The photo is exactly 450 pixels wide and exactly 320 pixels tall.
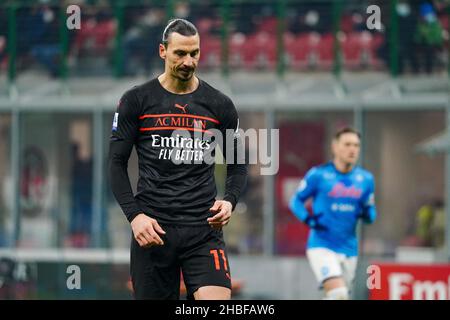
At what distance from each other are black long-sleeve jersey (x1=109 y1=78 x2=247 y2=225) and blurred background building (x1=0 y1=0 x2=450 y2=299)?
9700 mm

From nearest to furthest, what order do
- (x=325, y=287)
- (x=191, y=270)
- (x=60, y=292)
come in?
1. (x=191, y=270)
2. (x=325, y=287)
3. (x=60, y=292)

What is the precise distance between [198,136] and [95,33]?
12.5 meters

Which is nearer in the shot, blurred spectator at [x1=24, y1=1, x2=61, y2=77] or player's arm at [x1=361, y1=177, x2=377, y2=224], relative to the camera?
player's arm at [x1=361, y1=177, x2=377, y2=224]

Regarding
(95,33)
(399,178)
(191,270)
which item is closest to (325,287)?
(191,270)

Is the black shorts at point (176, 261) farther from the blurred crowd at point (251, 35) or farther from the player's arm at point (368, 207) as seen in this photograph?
the blurred crowd at point (251, 35)

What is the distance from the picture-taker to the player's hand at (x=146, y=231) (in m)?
7.09

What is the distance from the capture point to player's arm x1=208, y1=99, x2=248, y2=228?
7289 mm

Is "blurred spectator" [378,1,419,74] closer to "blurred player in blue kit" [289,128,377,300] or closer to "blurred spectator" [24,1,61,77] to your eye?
"blurred spectator" [24,1,61,77]

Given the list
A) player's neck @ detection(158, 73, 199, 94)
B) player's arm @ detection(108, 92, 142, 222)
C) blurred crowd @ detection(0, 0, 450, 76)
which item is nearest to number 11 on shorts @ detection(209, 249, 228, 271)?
player's arm @ detection(108, 92, 142, 222)

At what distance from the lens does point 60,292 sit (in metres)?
17.8

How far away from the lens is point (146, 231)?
7102 millimetres

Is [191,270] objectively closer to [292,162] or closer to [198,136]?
[198,136]

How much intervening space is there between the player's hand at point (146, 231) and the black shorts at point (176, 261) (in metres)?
0.18

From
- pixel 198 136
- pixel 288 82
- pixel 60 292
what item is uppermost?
pixel 288 82
